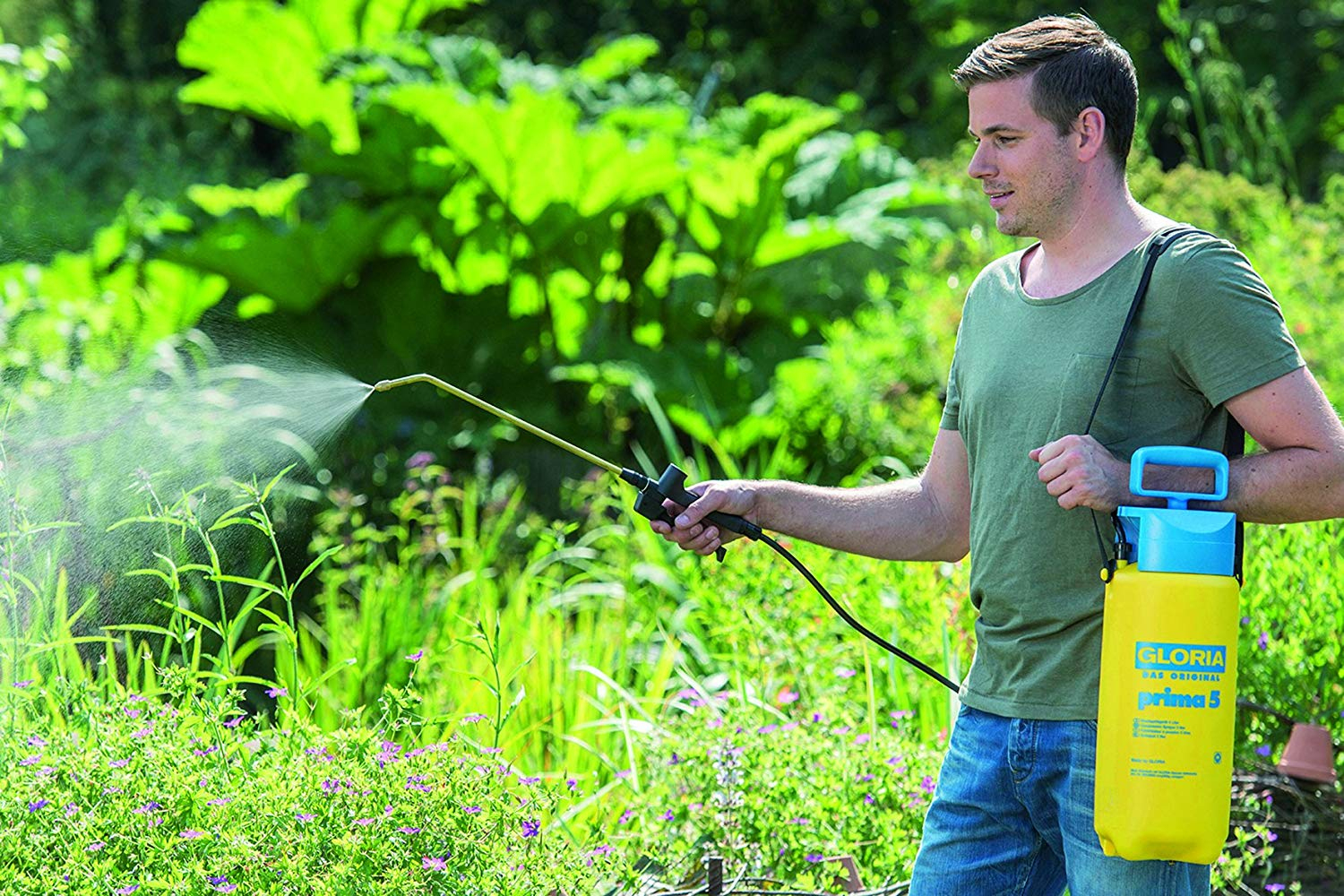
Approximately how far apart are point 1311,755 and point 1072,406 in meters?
1.20

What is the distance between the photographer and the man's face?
Result: 203 cm

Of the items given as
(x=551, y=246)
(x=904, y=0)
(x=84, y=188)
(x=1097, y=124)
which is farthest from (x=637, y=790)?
(x=84, y=188)

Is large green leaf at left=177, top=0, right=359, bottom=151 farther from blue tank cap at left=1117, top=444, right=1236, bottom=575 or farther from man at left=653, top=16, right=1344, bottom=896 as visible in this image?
blue tank cap at left=1117, top=444, right=1236, bottom=575

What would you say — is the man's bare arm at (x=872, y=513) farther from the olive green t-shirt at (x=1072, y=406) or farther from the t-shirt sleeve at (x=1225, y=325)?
the t-shirt sleeve at (x=1225, y=325)

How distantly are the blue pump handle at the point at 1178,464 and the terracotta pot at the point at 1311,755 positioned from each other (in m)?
1.16

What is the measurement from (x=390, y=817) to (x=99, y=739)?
1.79ft

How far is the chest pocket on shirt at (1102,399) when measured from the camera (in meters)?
1.95

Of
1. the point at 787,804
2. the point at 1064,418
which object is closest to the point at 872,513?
the point at 1064,418

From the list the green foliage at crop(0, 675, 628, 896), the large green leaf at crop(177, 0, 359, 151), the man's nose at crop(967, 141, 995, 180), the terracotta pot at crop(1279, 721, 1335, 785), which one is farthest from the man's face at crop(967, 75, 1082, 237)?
the large green leaf at crop(177, 0, 359, 151)

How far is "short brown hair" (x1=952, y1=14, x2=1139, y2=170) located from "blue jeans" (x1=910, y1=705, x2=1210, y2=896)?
84 cm

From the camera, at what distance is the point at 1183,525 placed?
1.79 metres

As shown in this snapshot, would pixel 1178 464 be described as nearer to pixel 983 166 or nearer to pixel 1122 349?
pixel 1122 349

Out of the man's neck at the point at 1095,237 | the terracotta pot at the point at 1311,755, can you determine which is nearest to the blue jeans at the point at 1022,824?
the man's neck at the point at 1095,237

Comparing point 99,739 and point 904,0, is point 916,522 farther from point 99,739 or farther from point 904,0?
point 904,0
